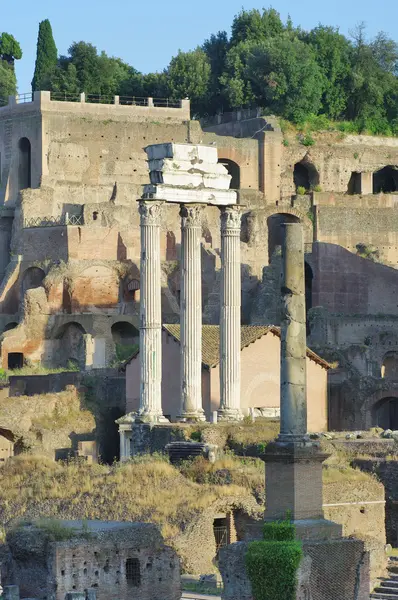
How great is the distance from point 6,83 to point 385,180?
19737 millimetres

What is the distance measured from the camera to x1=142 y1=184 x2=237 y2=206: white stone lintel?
4516 cm

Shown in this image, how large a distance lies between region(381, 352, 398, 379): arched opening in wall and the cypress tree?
25.4 m

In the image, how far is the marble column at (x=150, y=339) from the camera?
147ft

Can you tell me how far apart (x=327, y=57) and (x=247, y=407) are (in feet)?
110

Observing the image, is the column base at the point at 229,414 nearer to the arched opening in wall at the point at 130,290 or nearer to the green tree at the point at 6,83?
the arched opening in wall at the point at 130,290

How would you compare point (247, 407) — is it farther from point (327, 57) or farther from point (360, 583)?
point (327, 57)

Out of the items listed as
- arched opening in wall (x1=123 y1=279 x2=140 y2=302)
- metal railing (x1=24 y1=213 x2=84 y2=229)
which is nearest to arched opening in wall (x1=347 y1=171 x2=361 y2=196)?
metal railing (x1=24 y1=213 x2=84 y2=229)

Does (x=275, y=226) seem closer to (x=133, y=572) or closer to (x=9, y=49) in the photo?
(x=9, y=49)

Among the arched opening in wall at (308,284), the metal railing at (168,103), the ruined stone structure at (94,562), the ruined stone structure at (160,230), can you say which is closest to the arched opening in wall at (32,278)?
the ruined stone structure at (160,230)

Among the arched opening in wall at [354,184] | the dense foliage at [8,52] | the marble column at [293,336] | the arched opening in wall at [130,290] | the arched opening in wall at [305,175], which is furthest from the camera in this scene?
the dense foliage at [8,52]

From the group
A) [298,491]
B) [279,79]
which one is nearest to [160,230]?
[279,79]

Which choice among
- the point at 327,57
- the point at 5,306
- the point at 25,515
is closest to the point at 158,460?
the point at 25,515

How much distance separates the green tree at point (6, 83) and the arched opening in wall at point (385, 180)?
52.1 feet

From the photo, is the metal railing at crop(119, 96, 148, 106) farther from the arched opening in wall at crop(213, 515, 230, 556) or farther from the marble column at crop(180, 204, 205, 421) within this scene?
the arched opening in wall at crop(213, 515, 230, 556)
